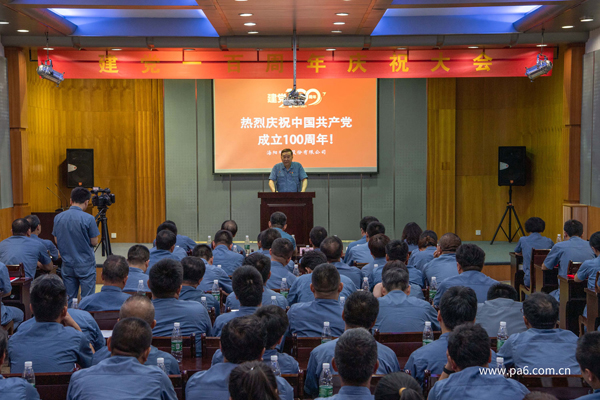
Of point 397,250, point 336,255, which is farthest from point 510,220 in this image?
point 336,255

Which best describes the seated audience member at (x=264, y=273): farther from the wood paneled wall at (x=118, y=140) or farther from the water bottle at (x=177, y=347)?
the wood paneled wall at (x=118, y=140)

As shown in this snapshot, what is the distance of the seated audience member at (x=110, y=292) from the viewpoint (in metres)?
4.22

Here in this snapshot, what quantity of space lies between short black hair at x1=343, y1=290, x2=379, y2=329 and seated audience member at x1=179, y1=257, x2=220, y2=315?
1.41 m

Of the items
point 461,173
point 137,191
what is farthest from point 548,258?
point 137,191

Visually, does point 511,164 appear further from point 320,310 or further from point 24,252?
point 24,252

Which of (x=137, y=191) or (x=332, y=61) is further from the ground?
(x=332, y=61)

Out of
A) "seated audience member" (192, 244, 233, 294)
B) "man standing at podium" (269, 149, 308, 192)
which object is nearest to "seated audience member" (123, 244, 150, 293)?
"seated audience member" (192, 244, 233, 294)

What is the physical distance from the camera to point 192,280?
4.29m

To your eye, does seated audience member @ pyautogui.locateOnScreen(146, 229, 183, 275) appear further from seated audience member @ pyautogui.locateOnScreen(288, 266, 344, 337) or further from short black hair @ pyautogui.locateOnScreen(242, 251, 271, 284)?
seated audience member @ pyautogui.locateOnScreen(288, 266, 344, 337)

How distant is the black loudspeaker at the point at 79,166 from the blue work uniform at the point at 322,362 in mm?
8247

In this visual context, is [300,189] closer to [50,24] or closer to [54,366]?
[50,24]

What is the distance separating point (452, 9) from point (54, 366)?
6.56 meters

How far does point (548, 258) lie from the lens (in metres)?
6.08

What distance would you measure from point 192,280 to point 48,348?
1297mm
